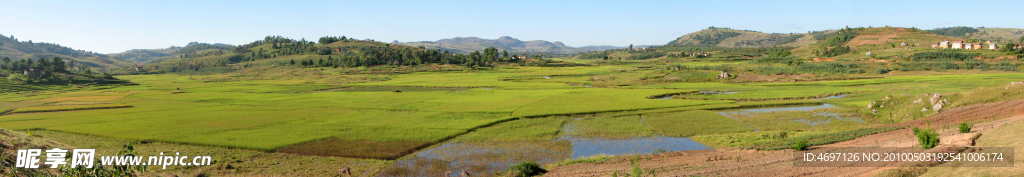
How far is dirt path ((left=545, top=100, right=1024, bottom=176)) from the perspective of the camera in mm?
14305

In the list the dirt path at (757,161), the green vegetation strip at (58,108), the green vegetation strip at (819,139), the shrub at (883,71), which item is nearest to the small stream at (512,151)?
the dirt path at (757,161)

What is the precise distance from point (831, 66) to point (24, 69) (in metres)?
158

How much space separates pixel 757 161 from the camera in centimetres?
1675

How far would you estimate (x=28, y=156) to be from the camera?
14961mm

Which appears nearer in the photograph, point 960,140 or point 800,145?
point 960,140

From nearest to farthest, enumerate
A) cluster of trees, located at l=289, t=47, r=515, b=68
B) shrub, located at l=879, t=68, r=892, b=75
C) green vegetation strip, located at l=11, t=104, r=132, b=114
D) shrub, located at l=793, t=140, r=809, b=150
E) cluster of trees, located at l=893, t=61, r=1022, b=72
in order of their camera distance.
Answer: shrub, located at l=793, t=140, r=809, b=150 → green vegetation strip, located at l=11, t=104, r=132, b=114 → cluster of trees, located at l=893, t=61, r=1022, b=72 → shrub, located at l=879, t=68, r=892, b=75 → cluster of trees, located at l=289, t=47, r=515, b=68

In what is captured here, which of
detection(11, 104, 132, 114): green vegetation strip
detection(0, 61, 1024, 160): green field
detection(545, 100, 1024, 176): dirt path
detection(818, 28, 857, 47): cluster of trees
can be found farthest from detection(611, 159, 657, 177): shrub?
detection(818, 28, 857, 47): cluster of trees

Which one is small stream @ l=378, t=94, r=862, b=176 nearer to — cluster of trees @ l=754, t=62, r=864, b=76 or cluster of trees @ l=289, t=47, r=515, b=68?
cluster of trees @ l=754, t=62, r=864, b=76

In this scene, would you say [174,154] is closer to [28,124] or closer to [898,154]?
[28,124]

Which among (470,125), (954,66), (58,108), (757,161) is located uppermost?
(954,66)

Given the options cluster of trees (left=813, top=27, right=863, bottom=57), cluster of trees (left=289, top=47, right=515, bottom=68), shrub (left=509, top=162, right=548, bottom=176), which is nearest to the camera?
shrub (left=509, top=162, right=548, bottom=176)

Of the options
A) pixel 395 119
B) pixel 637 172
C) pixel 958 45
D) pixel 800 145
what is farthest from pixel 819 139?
pixel 958 45

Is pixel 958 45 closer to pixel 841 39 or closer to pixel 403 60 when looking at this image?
pixel 841 39

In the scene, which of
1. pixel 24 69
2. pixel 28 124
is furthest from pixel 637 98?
pixel 24 69
